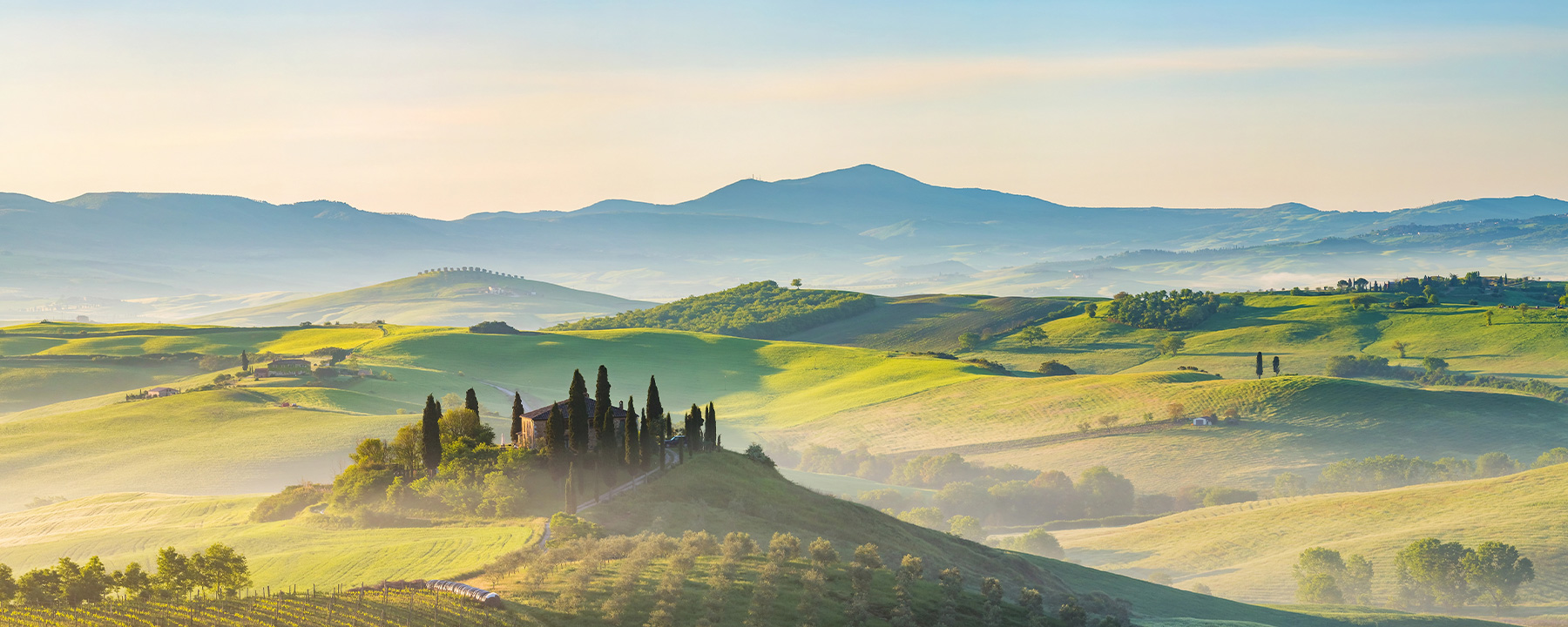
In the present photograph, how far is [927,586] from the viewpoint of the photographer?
5700 centimetres

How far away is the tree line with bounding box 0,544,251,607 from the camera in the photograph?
4762 centimetres

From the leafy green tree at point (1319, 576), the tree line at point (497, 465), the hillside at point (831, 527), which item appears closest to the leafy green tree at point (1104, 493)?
the leafy green tree at point (1319, 576)

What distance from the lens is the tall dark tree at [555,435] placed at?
2544 inches

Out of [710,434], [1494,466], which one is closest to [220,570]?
[710,434]

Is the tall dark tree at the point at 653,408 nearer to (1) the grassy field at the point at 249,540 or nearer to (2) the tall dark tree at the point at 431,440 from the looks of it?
(2) the tall dark tree at the point at 431,440

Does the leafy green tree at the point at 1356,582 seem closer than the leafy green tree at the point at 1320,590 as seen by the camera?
No

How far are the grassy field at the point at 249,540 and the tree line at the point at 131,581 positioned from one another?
3.54 metres

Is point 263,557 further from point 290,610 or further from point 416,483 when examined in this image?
point 290,610

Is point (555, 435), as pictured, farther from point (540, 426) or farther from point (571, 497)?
point (571, 497)

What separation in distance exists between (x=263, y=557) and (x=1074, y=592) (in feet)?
150

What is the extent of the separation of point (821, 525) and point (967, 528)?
50.6 meters

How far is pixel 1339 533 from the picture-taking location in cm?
9988

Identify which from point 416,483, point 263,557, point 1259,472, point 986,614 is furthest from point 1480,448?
point 263,557

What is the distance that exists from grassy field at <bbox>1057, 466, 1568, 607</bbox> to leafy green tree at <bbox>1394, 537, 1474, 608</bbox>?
182 centimetres
